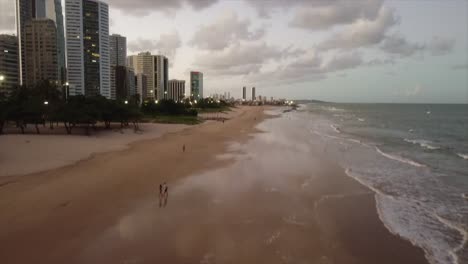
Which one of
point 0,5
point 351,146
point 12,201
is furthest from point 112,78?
point 12,201

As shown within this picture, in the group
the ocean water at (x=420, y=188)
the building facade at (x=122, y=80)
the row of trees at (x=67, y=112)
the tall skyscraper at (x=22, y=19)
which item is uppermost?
the tall skyscraper at (x=22, y=19)

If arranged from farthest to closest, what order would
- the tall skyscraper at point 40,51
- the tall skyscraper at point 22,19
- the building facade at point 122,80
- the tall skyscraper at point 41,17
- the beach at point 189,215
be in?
1. the building facade at point 122,80
2. the tall skyscraper at point 41,17
3. the tall skyscraper at point 40,51
4. the tall skyscraper at point 22,19
5. the beach at point 189,215

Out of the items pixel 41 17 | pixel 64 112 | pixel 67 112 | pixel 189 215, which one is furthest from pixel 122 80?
pixel 189 215

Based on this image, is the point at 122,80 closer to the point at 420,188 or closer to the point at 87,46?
the point at 87,46

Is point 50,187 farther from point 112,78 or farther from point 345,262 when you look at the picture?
point 112,78

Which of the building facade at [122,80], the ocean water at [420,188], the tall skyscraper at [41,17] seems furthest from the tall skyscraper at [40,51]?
the ocean water at [420,188]

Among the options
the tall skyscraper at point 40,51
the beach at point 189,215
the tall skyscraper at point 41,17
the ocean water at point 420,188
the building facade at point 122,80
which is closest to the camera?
the beach at point 189,215

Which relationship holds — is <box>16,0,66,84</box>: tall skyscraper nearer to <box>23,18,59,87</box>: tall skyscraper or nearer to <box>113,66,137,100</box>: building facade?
<box>23,18,59,87</box>: tall skyscraper

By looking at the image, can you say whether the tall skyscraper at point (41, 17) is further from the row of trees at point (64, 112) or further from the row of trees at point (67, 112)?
the row of trees at point (67, 112)
